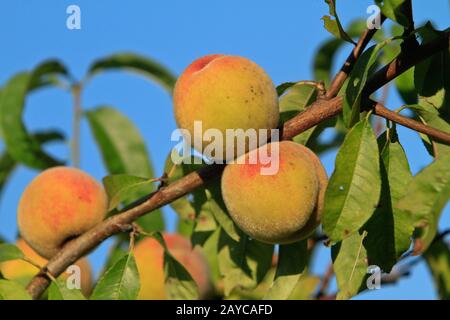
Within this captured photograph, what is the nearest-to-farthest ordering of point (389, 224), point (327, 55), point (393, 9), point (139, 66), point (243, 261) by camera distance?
point (393, 9) < point (389, 224) < point (243, 261) < point (327, 55) < point (139, 66)

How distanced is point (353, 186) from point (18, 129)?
2.17 m

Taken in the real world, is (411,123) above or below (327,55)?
above

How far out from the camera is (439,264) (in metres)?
2.98

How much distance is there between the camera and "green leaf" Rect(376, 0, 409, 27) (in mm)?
1590

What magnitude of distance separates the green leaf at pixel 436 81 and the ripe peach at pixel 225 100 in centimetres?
34

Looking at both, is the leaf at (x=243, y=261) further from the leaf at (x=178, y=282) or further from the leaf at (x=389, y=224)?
the leaf at (x=389, y=224)

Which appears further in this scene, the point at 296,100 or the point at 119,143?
the point at 119,143

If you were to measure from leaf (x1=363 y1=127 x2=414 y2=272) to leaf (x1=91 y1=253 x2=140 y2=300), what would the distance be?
2.05 feet

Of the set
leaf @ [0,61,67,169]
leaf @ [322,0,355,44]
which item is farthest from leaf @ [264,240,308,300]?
leaf @ [0,61,67,169]

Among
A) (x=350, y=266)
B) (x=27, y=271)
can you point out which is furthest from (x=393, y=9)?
(x=27, y=271)

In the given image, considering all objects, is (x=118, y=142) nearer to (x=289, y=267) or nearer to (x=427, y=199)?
(x=289, y=267)

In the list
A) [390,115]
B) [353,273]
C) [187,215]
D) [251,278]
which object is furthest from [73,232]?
[390,115]

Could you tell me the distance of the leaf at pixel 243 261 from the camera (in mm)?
2207

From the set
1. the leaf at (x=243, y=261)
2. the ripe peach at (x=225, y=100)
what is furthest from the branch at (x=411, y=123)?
the leaf at (x=243, y=261)
